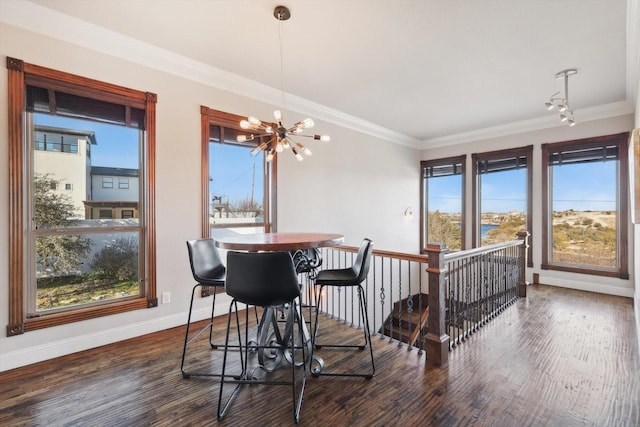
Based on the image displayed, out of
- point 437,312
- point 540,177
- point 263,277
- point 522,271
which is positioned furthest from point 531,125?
point 263,277

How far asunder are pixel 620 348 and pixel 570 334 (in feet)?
1.27

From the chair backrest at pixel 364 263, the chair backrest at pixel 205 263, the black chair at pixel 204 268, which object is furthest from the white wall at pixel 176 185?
the chair backrest at pixel 364 263

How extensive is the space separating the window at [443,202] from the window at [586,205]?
147 centimetres

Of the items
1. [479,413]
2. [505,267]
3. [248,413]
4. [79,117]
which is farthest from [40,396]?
[505,267]

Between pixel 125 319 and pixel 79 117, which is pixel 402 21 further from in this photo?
pixel 125 319

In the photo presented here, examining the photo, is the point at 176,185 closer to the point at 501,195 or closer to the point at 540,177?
the point at 501,195

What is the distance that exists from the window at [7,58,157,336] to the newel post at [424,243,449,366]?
9.00ft

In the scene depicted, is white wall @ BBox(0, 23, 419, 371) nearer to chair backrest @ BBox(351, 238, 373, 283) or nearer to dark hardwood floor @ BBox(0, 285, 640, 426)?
dark hardwood floor @ BBox(0, 285, 640, 426)

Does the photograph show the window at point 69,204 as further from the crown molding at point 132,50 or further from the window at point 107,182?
the crown molding at point 132,50

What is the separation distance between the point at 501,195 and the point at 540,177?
72cm

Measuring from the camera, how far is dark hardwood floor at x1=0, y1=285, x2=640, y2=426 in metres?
1.80

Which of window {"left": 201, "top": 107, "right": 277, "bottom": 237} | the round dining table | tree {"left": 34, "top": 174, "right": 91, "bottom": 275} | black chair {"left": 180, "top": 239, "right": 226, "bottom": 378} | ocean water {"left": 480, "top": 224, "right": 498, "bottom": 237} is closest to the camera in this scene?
the round dining table

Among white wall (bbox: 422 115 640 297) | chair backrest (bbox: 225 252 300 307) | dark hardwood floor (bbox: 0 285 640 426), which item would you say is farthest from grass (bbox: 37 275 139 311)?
white wall (bbox: 422 115 640 297)

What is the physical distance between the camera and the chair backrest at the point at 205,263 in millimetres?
2353
